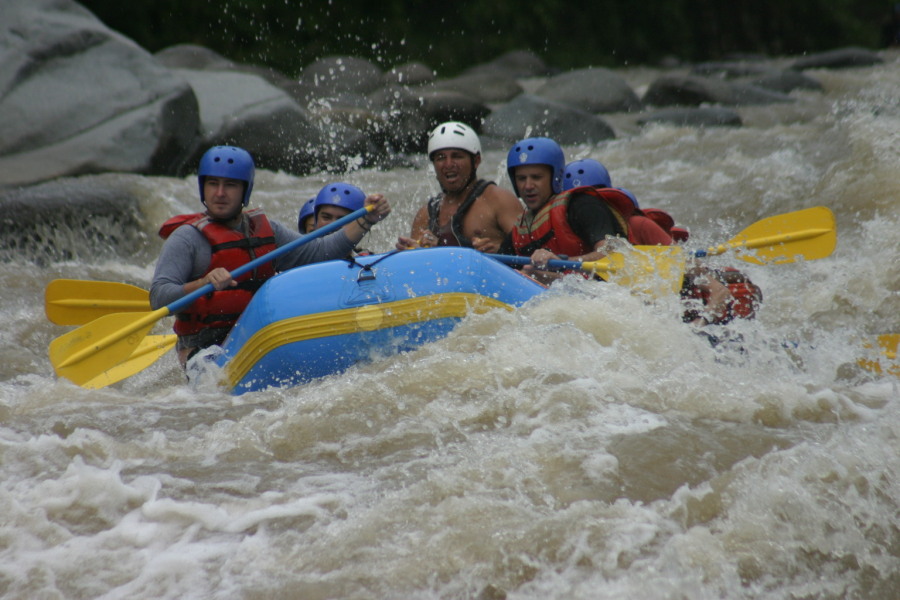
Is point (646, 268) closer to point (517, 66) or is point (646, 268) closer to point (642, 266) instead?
point (642, 266)

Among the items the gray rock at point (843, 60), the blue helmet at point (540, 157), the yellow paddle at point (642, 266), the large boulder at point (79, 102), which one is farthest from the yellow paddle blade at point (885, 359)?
the gray rock at point (843, 60)

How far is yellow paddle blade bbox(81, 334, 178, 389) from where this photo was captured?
4.46m

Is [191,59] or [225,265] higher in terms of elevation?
[191,59]

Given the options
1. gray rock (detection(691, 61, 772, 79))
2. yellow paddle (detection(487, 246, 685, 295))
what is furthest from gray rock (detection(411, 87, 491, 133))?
yellow paddle (detection(487, 246, 685, 295))

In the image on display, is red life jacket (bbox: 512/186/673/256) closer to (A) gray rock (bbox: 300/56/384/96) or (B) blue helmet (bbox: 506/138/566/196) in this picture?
(B) blue helmet (bbox: 506/138/566/196)

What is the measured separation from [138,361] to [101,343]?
235 millimetres

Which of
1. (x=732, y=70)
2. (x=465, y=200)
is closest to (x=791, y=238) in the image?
(x=465, y=200)

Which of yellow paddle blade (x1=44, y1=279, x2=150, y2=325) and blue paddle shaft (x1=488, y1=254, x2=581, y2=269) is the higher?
blue paddle shaft (x1=488, y1=254, x2=581, y2=269)

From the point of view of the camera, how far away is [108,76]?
34.2 feet

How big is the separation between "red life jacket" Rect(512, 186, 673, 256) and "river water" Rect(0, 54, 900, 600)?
0.53 m

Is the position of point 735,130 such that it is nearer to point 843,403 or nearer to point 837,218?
point 837,218

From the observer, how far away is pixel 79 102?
9969 millimetres

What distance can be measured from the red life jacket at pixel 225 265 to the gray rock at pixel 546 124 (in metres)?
8.06

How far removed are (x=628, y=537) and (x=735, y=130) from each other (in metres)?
10.9
